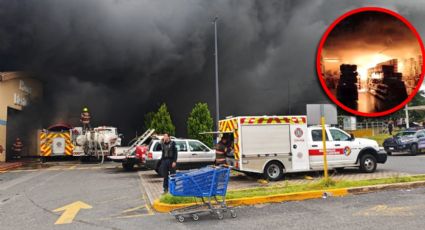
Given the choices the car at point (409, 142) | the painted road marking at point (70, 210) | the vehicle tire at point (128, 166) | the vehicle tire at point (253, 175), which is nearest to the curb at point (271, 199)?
the painted road marking at point (70, 210)

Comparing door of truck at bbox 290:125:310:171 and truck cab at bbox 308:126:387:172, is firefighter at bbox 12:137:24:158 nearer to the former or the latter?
door of truck at bbox 290:125:310:171

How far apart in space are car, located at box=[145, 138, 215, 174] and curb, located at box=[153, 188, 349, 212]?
5.88 metres

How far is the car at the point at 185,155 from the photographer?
542 inches

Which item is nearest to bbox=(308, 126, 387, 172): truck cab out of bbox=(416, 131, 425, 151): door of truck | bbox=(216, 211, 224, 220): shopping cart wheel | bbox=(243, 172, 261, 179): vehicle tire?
bbox=(243, 172, 261, 179): vehicle tire

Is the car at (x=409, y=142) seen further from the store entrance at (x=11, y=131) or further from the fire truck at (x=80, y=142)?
the store entrance at (x=11, y=131)

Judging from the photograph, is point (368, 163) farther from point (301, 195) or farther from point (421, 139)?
point (421, 139)

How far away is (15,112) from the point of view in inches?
961

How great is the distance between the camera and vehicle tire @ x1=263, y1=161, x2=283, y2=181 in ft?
36.5

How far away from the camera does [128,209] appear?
7.84 m

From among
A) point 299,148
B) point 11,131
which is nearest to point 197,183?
point 299,148

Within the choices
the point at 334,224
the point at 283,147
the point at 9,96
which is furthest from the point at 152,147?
the point at 9,96

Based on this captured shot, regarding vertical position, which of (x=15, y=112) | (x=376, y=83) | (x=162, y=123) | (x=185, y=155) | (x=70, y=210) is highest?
(x=15, y=112)

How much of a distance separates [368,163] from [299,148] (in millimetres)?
2647

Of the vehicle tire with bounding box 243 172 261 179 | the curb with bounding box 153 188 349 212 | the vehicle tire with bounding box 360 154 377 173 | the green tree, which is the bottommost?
the curb with bounding box 153 188 349 212
